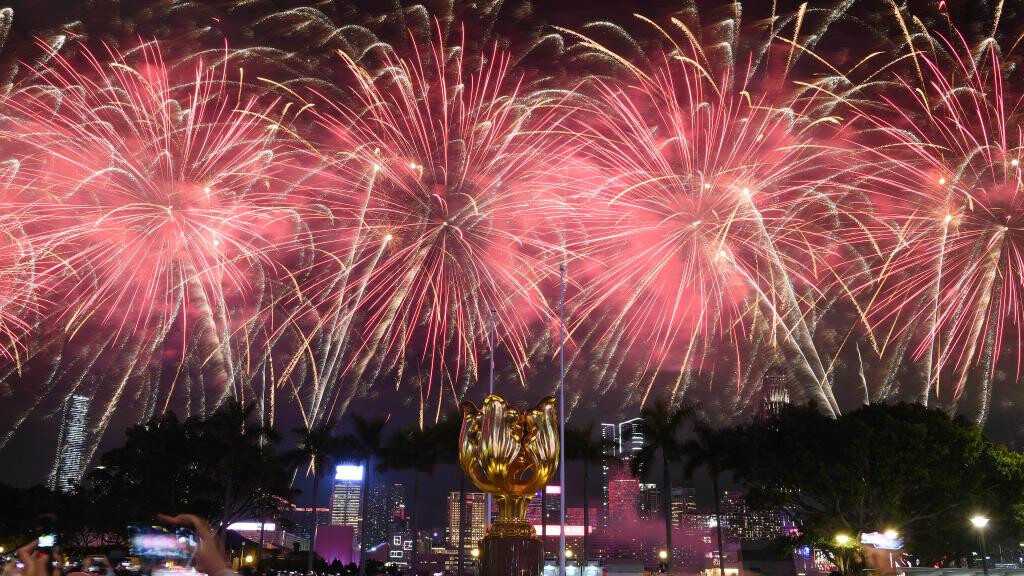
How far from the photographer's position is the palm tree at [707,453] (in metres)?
47.2

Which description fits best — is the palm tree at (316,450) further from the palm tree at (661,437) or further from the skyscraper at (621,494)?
the skyscraper at (621,494)

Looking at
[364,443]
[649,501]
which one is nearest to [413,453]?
[364,443]

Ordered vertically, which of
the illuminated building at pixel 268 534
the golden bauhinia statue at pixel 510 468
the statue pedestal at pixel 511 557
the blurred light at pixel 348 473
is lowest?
the illuminated building at pixel 268 534

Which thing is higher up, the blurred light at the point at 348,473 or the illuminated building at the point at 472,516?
the blurred light at the point at 348,473

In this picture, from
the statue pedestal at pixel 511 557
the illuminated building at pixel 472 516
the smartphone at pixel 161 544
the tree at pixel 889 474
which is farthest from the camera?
the illuminated building at pixel 472 516

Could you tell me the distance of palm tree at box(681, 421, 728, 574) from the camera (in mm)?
47188

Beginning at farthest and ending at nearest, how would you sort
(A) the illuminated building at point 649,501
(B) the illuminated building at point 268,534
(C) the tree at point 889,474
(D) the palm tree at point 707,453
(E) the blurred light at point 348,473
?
(A) the illuminated building at point 649,501
(B) the illuminated building at point 268,534
(E) the blurred light at point 348,473
(D) the palm tree at point 707,453
(C) the tree at point 889,474

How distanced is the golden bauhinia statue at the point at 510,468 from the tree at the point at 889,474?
26.8 m

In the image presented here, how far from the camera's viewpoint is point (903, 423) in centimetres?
3797

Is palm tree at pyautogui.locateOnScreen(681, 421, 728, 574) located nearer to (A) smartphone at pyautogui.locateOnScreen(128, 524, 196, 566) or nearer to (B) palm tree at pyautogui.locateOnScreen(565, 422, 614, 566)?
(B) palm tree at pyautogui.locateOnScreen(565, 422, 614, 566)

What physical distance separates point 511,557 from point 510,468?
67.0 inches

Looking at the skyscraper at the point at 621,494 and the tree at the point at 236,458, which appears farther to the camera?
the skyscraper at the point at 621,494

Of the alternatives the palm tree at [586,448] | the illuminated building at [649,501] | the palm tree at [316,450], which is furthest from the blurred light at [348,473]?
the illuminated building at [649,501]

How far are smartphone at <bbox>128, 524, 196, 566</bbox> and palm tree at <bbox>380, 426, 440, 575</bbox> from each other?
41.7 m
